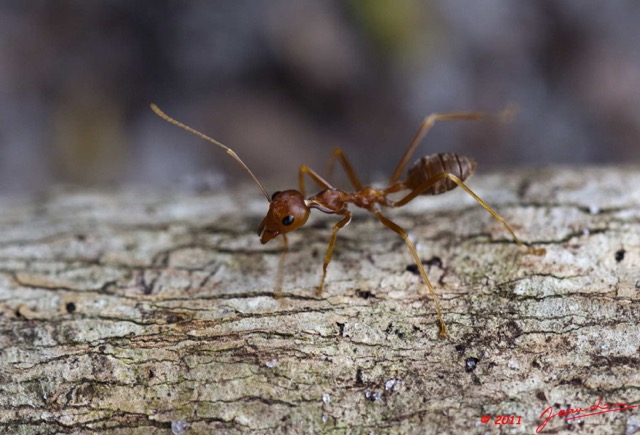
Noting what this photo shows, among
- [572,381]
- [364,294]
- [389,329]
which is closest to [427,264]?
[364,294]

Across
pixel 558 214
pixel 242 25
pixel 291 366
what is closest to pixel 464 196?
pixel 558 214

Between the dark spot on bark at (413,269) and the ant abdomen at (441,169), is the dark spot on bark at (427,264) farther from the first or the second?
the ant abdomen at (441,169)

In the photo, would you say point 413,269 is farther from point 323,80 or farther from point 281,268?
point 323,80

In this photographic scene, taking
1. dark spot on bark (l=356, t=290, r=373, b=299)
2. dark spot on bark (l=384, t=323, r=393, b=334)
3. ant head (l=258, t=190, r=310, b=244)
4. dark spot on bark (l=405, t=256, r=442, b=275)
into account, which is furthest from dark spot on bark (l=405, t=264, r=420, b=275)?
ant head (l=258, t=190, r=310, b=244)

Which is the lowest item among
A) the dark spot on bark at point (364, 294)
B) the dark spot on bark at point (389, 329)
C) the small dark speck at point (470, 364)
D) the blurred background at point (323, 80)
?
the small dark speck at point (470, 364)

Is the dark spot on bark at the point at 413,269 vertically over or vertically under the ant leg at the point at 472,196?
under

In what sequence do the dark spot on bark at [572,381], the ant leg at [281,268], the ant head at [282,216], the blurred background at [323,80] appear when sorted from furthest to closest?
the blurred background at [323,80]
the ant head at [282,216]
the ant leg at [281,268]
the dark spot on bark at [572,381]

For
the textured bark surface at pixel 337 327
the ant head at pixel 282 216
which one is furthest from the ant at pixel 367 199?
the textured bark surface at pixel 337 327
